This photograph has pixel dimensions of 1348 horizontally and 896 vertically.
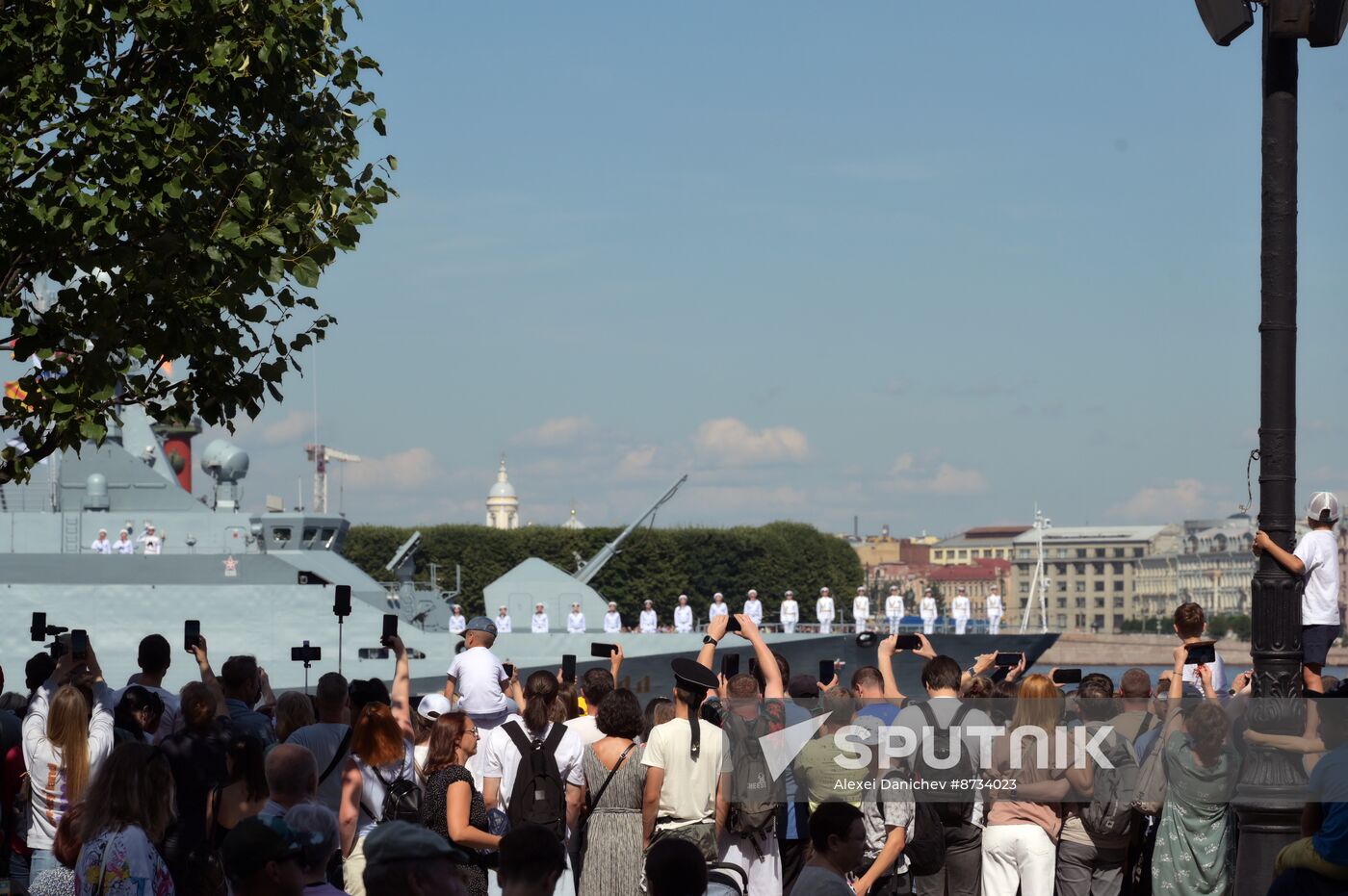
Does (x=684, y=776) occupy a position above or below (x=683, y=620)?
above

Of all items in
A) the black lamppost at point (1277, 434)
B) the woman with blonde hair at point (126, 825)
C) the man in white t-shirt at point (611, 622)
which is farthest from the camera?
the man in white t-shirt at point (611, 622)

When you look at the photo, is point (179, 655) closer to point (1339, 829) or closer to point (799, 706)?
point (799, 706)

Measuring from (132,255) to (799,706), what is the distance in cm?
428

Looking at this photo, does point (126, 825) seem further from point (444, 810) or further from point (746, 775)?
point (746, 775)

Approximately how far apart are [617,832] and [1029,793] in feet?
5.71

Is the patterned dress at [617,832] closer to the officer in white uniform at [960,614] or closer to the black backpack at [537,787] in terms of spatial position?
the black backpack at [537,787]

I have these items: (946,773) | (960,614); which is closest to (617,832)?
(946,773)

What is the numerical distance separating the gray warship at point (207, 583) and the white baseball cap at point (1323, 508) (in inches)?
797

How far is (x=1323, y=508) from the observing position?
7438 millimetres

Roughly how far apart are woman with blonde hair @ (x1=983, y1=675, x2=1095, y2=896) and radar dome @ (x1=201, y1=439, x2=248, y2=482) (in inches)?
990

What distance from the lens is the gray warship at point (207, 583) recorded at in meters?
27.6

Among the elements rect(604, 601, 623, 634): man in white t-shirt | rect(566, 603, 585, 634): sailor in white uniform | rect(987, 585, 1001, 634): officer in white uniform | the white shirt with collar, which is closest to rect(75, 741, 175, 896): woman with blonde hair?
rect(566, 603, 585, 634): sailor in white uniform

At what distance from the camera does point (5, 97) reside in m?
8.82

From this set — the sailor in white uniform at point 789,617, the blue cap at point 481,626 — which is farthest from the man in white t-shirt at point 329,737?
the sailor in white uniform at point 789,617
